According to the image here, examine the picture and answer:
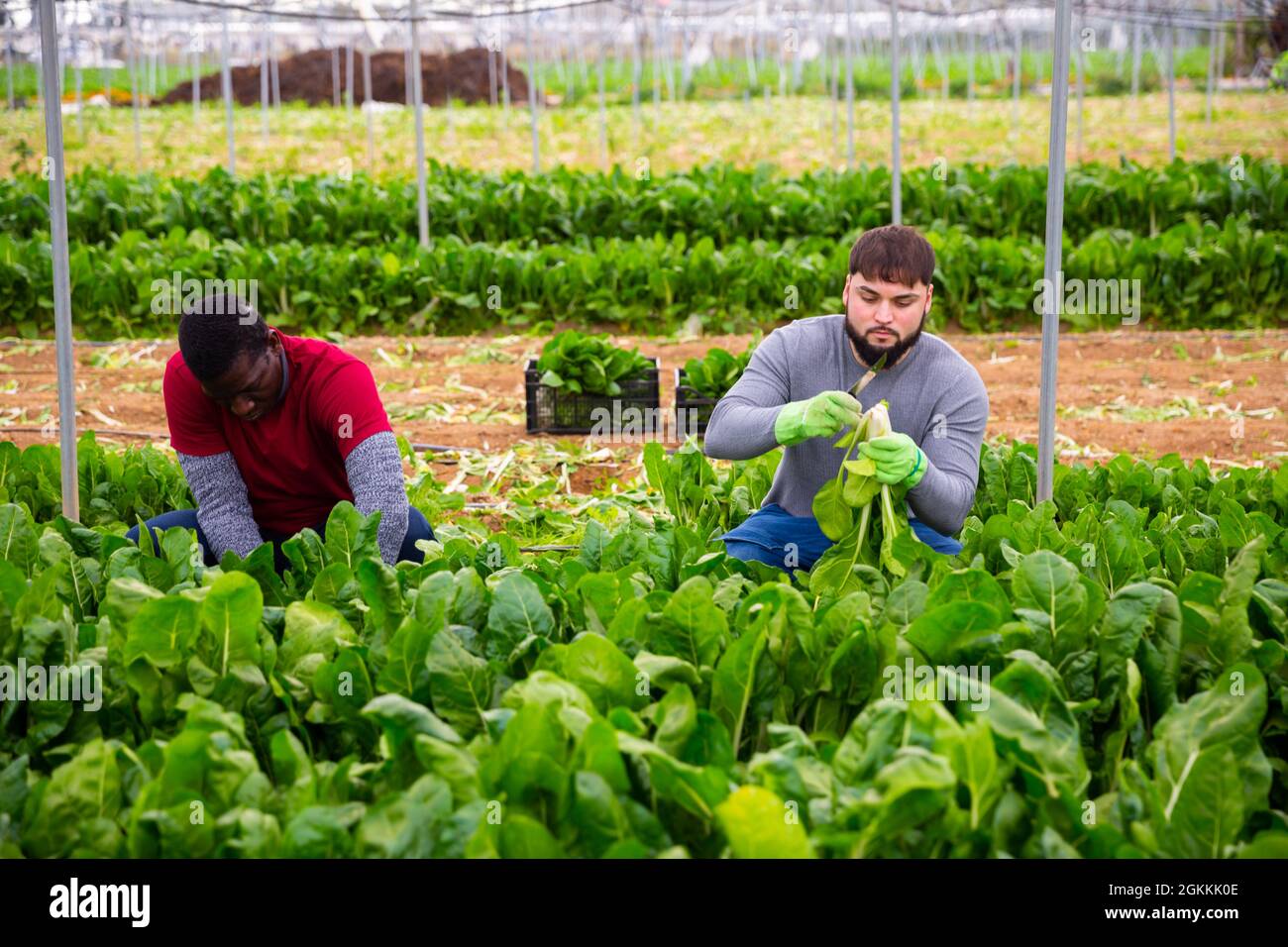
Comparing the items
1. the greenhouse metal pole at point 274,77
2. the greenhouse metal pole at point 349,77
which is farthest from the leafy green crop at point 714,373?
the greenhouse metal pole at point 274,77

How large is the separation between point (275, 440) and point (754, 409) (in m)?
1.46

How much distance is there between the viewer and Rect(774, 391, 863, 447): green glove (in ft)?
11.3

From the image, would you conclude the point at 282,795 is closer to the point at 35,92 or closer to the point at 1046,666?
the point at 1046,666

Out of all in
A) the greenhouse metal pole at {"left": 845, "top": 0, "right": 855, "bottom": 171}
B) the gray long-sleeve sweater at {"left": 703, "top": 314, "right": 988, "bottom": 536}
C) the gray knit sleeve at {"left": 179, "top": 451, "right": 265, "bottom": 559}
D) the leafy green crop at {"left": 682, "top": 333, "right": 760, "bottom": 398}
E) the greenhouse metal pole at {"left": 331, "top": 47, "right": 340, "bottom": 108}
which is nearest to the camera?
the gray long-sleeve sweater at {"left": 703, "top": 314, "right": 988, "bottom": 536}

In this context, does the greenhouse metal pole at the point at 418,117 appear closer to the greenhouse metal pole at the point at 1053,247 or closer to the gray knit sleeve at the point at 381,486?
the gray knit sleeve at the point at 381,486

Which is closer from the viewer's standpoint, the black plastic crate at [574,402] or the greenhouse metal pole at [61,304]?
the greenhouse metal pole at [61,304]

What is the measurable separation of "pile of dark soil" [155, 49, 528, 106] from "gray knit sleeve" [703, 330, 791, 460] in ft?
99.9

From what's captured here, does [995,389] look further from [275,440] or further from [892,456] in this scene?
[275,440]

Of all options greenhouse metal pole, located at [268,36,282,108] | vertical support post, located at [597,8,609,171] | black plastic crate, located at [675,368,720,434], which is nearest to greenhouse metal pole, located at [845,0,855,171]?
vertical support post, located at [597,8,609,171]

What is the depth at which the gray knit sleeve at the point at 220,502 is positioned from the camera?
13.3 feet

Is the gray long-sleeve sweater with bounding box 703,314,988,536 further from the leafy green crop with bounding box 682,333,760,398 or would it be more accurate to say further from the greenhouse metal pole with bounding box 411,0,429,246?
the greenhouse metal pole with bounding box 411,0,429,246

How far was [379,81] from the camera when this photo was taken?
33781mm

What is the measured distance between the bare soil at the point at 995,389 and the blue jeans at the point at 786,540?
7.98 ft
